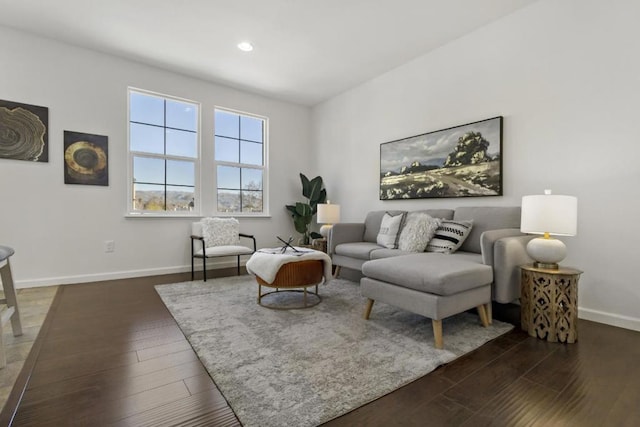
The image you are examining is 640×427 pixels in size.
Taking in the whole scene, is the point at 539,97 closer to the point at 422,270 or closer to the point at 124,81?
the point at 422,270

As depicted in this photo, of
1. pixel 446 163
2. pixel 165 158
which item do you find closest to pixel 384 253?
pixel 446 163

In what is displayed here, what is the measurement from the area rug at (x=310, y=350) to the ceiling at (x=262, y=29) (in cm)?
282

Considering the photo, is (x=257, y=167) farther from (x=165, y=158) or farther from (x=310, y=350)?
(x=310, y=350)

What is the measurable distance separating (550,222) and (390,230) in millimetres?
1569

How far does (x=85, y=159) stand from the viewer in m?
3.69

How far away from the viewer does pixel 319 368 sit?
1667mm

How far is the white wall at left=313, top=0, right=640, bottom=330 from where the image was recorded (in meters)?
2.31

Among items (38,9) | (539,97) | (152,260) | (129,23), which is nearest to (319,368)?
(539,97)

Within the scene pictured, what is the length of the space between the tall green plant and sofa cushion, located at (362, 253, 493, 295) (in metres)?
2.81

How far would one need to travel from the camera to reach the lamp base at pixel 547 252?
6.98 ft

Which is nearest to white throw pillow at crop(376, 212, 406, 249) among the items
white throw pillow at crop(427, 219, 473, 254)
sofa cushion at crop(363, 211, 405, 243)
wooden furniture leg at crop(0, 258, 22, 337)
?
sofa cushion at crop(363, 211, 405, 243)

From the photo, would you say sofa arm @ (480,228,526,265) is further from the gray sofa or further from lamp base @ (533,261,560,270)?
lamp base @ (533,261,560,270)

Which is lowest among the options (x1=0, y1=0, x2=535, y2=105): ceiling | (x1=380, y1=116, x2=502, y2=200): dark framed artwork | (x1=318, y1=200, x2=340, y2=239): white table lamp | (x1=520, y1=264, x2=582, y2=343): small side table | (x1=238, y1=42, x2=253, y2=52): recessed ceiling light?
(x1=520, y1=264, x2=582, y2=343): small side table

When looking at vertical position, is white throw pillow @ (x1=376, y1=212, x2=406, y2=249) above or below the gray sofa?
above
